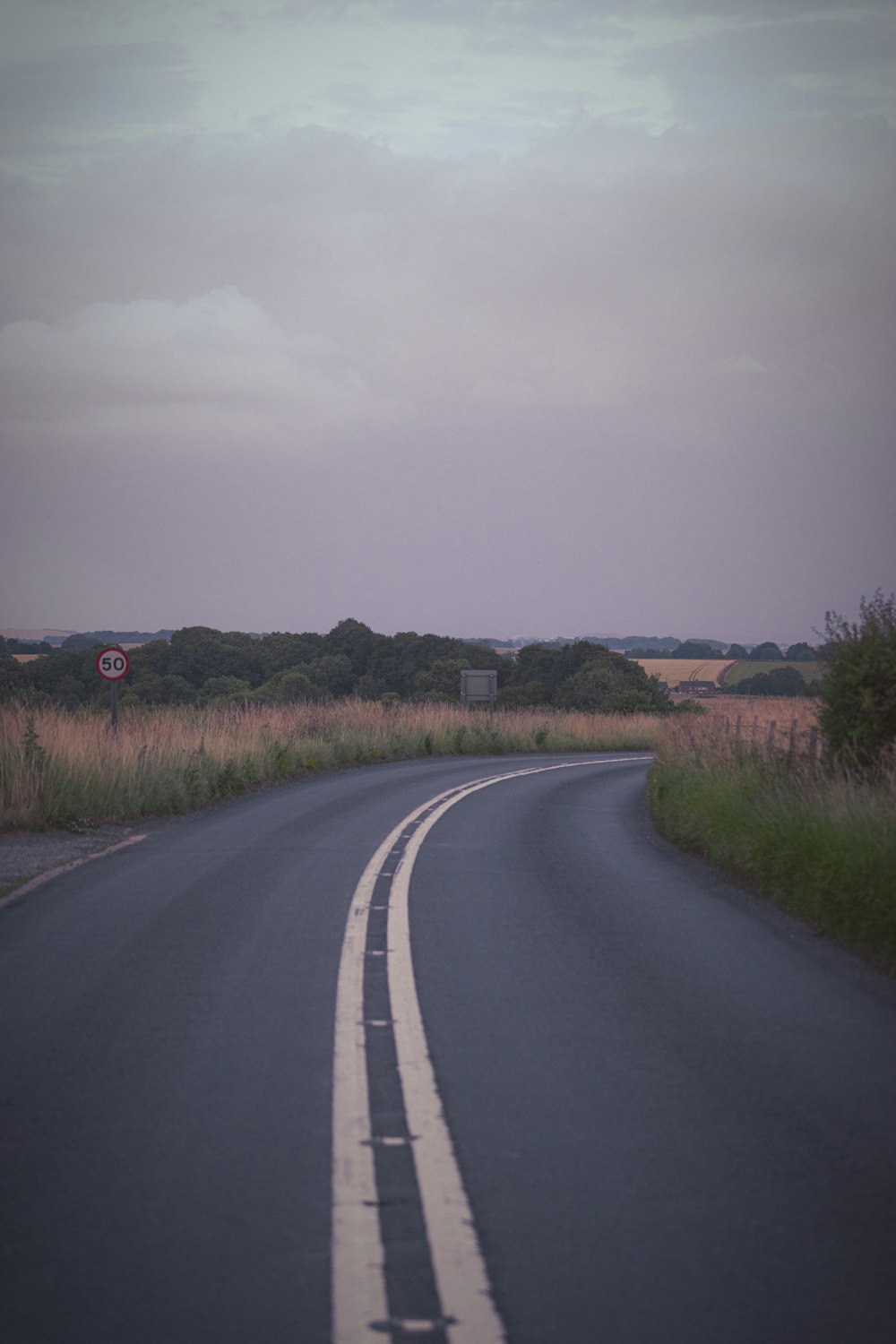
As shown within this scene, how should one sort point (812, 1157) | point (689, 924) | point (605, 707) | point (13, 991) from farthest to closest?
point (605, 707) → point (689, 924) → point (13, 991) → point (812, 1157)

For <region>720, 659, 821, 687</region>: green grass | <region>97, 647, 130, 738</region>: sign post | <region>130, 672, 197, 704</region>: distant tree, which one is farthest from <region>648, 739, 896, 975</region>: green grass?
<region>720, 659, 821, 687</region>: green grass

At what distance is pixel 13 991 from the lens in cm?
691

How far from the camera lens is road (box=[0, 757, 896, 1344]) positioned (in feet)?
11.2

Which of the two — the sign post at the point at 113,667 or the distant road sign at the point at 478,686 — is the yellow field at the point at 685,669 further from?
the sign post at the point at 113,667

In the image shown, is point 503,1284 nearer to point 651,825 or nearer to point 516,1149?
point 516,1149

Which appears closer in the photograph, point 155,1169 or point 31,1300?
point 31,1300

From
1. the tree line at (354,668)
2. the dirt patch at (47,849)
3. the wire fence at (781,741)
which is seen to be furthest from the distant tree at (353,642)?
the dirt patch at (47,849)

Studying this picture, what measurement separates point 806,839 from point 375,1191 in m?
7.20

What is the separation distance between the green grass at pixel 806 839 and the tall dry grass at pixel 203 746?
804cm

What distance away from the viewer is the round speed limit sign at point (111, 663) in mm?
20859

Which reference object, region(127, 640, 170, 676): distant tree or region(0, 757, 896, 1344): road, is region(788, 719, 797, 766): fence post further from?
region(127, 640, 170, 676): distant tree

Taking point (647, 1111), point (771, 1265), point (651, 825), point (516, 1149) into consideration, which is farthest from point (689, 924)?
point (651, 825)

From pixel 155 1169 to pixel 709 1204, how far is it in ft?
6.74

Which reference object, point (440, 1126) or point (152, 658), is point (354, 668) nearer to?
point (152, 658)
